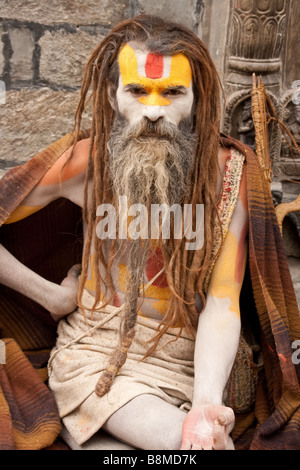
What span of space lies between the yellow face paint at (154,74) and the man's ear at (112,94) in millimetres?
93

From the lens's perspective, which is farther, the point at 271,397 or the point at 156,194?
the point at 271,397

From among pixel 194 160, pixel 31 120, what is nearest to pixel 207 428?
pixel 194 160

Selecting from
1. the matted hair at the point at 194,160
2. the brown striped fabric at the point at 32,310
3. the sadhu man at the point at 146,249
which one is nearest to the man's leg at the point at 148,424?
the sadhu man at the point at 146,249

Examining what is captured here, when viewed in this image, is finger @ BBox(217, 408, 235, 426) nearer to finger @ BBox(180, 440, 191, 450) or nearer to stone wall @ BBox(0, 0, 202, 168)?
finger @ BBox(180, 440, 191, 450)

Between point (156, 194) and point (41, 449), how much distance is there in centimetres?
81

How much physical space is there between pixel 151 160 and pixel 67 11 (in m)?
1.08

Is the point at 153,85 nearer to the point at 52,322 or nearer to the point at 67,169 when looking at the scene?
the point at 67,169

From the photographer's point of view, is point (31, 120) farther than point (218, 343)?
Yes

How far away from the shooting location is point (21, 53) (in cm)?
275

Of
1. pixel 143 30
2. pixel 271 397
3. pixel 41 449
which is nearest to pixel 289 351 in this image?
pixel 271 397

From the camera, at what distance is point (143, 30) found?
2.02m
